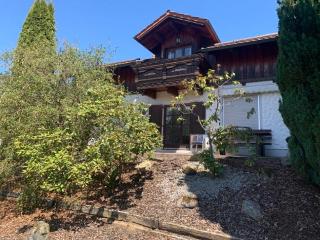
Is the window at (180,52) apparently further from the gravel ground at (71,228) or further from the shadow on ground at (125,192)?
the gravel ground at (71,228)

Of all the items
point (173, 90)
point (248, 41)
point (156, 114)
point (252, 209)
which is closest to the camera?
point (252, 209)

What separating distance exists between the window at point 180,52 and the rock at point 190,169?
7.43 m

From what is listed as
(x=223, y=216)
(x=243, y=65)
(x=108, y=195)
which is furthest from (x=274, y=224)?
(x=243, y=65)

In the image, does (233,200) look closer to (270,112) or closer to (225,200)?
(225,200)

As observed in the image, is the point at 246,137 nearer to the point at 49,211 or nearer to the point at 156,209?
the point at 156,209

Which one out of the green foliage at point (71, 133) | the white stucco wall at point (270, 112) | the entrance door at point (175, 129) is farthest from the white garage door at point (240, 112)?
the green foliage at point (71, 133)

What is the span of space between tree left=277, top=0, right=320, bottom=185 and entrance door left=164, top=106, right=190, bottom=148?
23.6 ft

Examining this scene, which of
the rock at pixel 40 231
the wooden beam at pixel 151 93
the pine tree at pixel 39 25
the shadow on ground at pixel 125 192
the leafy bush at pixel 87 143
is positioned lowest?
the rock at pixel 40 231

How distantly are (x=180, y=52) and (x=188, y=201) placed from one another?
986cm

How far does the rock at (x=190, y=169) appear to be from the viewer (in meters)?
10.6

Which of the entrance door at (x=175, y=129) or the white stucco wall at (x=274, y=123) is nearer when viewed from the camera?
the white stucco wall at (x=274, y=123)

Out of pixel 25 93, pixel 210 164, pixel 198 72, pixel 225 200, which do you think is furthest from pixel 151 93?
pixel 225 200

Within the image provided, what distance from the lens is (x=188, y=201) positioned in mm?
8711

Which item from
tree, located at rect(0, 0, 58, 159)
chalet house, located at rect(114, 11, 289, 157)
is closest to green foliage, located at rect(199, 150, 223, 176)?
chalet house, located at rect(114, 11, 289, 157)
